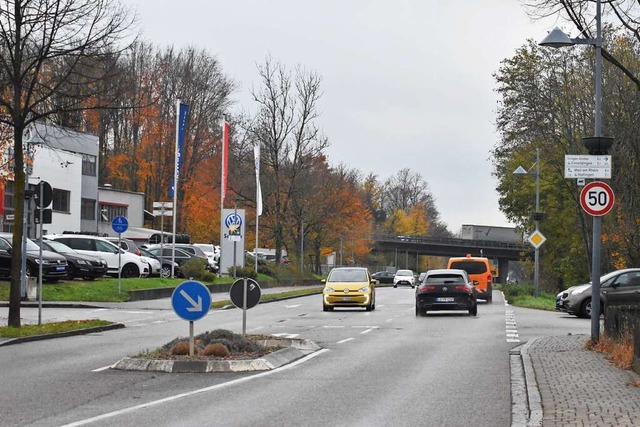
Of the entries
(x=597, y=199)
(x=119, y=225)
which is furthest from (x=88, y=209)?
(x=597, y=199)

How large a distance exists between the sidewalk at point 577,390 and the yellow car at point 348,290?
1792 cm

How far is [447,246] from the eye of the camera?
123375mm

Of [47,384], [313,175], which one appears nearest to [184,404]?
[47,384]

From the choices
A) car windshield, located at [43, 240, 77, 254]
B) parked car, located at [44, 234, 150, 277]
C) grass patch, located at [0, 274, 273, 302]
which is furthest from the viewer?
parked car, located at [44, 234, 150, 277]

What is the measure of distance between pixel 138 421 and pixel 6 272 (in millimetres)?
28352

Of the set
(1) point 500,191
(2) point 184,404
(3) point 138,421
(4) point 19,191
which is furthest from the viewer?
(1) point 500,191

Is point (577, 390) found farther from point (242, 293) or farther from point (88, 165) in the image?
point (88, 165)

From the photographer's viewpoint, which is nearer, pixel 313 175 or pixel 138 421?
pixel 138 421

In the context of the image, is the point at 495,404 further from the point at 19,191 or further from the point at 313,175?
the point at 313,175

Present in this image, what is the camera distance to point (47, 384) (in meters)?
14.2

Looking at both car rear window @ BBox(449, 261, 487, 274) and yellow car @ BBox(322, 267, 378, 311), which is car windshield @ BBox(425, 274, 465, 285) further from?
car rear window @ BBox(449, 261, 487, 274)

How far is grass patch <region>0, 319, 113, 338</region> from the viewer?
2142 centimetres

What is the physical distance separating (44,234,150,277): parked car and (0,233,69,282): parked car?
606 centimetres

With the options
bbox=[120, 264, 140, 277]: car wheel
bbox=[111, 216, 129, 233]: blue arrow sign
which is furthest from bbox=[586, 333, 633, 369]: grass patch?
bbox=[120, 264, 140, 277]: car wheel
